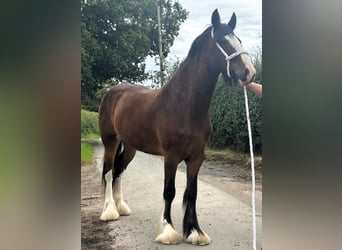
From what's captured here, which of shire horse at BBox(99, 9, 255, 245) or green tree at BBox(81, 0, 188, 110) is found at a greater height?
green tree at BBox(81, 0, 188, 110)

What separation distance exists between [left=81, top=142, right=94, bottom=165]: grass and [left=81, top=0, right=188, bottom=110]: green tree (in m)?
0.21

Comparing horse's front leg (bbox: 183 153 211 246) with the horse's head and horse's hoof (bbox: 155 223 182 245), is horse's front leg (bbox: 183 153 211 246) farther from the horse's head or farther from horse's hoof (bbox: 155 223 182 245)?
the horse's head

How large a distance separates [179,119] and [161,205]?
0.49m

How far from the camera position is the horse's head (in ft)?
7.07

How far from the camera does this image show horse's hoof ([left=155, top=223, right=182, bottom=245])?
217cm

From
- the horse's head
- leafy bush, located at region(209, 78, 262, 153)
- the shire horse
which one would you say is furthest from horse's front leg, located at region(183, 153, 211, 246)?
the horse's head

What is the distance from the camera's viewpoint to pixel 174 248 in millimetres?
2162

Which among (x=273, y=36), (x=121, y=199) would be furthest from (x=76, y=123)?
(x=273, y=36)

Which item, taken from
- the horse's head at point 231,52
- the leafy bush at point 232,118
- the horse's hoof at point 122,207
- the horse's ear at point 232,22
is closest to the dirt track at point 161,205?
the horse's hoof at point 122,207

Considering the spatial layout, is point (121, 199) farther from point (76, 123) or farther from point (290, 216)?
point (290, 216)

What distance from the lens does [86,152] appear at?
85.4 inches

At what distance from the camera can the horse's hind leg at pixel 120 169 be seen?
2217 millimetres

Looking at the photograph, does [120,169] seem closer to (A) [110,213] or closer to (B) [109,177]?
(B) [109,177]

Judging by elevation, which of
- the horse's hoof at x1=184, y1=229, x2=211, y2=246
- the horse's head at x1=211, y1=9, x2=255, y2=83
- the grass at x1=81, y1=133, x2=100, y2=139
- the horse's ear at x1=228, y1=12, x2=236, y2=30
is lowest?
the horse's hoof at x1=184, y1=229, x2=211, y2=246
